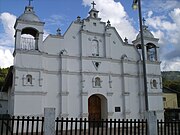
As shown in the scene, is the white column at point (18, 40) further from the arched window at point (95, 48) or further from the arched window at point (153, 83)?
the arched window at point (153, 83)

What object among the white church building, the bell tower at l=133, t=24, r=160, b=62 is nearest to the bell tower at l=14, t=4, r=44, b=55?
the white church building

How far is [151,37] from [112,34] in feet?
14.0

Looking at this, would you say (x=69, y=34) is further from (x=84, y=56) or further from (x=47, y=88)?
(x=47, y=88)

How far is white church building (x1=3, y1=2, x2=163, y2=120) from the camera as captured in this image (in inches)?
701

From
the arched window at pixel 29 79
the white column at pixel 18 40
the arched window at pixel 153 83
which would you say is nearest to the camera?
the arched window at pixel 29 79

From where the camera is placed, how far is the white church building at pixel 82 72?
58.4 feet

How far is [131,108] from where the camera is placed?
70.9 ft

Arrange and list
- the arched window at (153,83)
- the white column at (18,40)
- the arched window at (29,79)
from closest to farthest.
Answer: the arched window at (29,79)
the white column at (18,40)
the arched window at (153,83)

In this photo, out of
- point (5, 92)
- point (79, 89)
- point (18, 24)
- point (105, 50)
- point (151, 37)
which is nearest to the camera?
point (18, 24)

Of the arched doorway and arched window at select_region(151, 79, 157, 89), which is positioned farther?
arched window at select_region(151, 79, 157, 89)

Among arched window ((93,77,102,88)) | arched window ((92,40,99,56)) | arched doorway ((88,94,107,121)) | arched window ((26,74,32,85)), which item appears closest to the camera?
arched window ((26,74,32,85))

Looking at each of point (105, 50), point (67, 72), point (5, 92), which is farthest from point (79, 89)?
point (5, 92)

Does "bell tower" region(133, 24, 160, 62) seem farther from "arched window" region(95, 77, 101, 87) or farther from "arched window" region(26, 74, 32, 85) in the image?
"arched window" region(26, 74, 32, 85)

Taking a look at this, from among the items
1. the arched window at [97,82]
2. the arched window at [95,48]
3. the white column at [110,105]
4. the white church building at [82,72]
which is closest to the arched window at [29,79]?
the white church building at [82,72]
